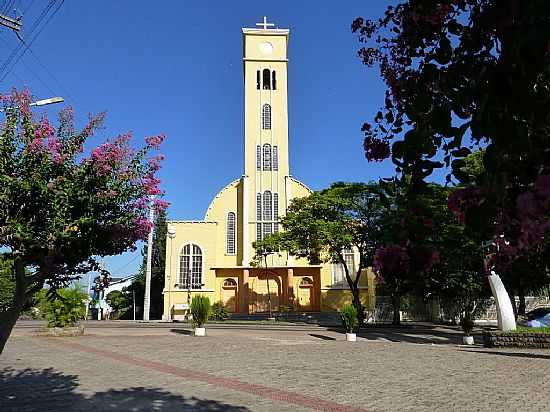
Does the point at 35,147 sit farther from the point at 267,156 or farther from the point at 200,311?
the point at 267,156

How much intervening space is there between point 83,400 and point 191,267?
108ft

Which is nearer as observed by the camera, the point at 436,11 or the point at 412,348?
the point at 436,11

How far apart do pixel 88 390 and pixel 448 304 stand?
31576mm

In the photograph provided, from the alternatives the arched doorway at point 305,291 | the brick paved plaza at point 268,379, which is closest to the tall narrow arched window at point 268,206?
the arched doorway at point 305,291

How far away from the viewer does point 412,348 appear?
15773 mm

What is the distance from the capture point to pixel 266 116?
1672 inches

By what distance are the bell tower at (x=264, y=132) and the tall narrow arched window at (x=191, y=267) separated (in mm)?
3826

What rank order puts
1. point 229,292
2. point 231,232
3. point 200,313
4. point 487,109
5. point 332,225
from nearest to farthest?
point 487,109
point 200,313
point 332,225
point 229,292
point 231,232

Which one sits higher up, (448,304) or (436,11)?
(436,11)

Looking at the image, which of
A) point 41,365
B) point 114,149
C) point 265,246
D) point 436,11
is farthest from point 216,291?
point 436,11

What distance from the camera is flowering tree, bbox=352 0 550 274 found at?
1.91 m

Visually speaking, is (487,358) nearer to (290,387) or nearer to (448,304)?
(290,387)

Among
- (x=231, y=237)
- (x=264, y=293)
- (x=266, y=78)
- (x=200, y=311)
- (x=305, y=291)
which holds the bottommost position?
(x=200, y=311)

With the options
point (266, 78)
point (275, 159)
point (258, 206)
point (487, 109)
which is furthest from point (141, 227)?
point (266, 78)
